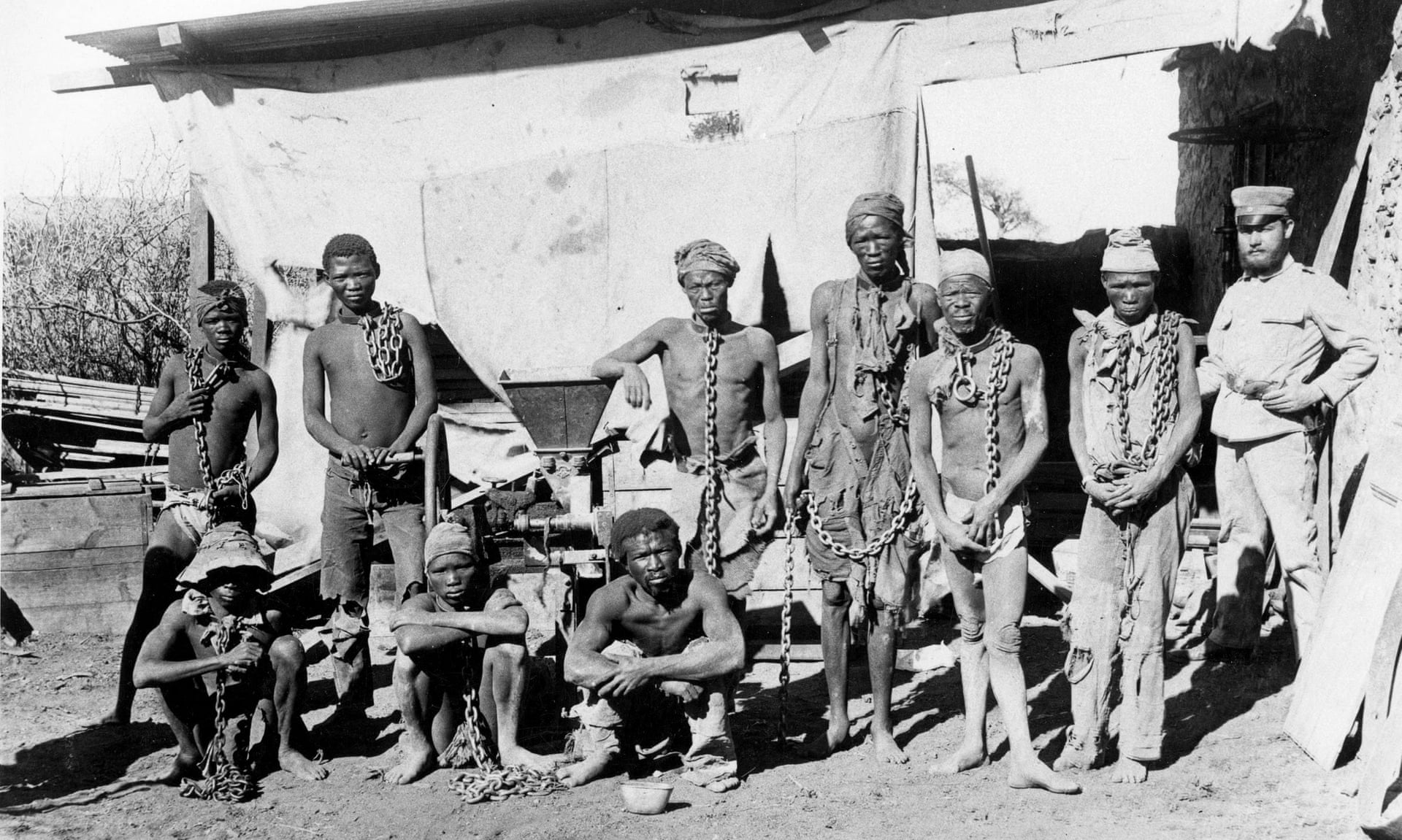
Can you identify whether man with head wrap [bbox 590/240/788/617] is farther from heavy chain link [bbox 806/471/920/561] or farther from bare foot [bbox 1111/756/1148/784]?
bare foot [bbox 1111/756/1148/784]

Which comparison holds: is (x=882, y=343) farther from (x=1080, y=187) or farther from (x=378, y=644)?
(x=1080, y=187)

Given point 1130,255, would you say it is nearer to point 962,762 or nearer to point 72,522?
point 962,762

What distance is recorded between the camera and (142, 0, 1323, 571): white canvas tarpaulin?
24.9 feet

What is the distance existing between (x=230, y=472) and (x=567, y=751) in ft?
7.11

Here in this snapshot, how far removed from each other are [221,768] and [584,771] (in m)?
1.56

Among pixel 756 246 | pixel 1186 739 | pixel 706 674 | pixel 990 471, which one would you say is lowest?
pixel 1186 739

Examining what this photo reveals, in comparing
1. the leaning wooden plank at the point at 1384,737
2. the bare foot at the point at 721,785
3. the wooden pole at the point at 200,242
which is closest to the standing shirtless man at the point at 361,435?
the bare foot at the point at 721,785

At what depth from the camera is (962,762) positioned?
5375mm

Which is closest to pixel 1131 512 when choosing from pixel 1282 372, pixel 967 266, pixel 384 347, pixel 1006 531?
pixel 1006 531

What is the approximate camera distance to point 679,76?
7.92 meters

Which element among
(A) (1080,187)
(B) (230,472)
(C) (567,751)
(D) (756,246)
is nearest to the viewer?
(C) (567,751)

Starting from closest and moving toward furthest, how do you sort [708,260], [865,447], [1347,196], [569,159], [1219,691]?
[865,447] → [708,260] → [1219,691] → [1347,196] → [569,159]

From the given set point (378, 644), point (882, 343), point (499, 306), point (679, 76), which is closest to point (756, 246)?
point (679, 76)

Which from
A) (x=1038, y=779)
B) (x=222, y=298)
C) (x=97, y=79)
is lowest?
(x=1038, y=779)
